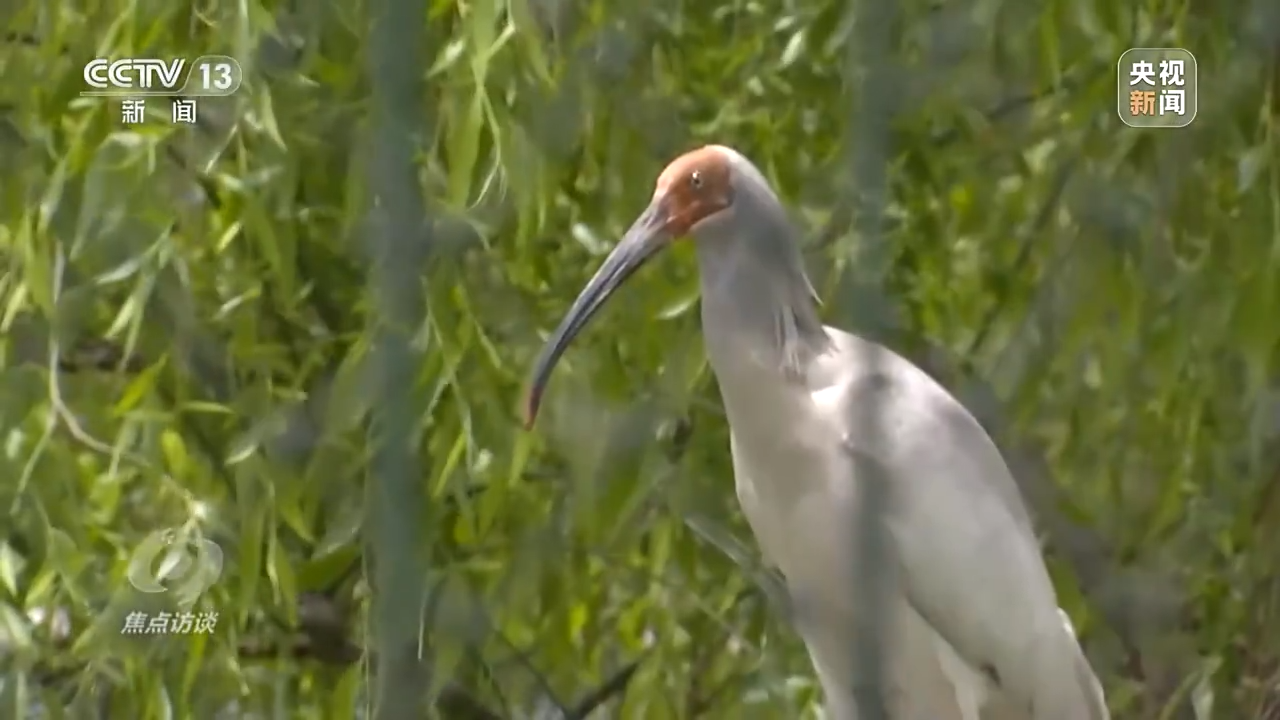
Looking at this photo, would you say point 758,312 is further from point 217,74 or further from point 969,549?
point 217,74

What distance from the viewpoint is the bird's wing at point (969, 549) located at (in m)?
0.77

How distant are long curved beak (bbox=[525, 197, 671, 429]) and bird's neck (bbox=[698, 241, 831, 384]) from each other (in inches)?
1.1

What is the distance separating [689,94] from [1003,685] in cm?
33

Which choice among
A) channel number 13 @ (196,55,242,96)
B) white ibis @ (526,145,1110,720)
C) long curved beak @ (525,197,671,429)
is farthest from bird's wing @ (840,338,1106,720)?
channel number 13 @ (196,55,242,96)

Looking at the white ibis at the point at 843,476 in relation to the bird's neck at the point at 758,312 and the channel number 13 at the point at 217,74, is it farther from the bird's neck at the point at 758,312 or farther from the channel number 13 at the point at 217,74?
the channel number 13 at the point at 217,74

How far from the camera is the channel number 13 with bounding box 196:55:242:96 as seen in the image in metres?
0.72

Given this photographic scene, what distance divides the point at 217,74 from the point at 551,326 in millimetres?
188

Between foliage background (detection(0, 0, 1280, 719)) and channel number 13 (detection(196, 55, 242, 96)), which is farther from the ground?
channel number 13 (detection(196, 55, 242, 96))

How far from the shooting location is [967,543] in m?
0.80

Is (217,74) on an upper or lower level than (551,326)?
upper

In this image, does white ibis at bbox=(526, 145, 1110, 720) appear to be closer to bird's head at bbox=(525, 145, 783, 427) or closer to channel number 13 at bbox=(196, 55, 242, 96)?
bird's head at bbox=(525, 145, 783, 427)

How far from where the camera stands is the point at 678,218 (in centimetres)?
77

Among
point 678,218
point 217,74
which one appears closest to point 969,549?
point 678,218

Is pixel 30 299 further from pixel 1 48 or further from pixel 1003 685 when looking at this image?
pixel 1003 685
